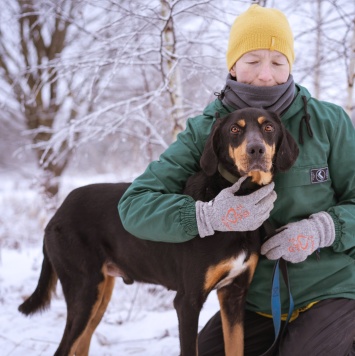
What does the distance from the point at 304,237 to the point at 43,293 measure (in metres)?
1.86

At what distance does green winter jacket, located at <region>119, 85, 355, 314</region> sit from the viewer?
2307 mm

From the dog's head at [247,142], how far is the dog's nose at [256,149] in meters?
0.03

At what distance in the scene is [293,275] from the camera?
2445 millimetres

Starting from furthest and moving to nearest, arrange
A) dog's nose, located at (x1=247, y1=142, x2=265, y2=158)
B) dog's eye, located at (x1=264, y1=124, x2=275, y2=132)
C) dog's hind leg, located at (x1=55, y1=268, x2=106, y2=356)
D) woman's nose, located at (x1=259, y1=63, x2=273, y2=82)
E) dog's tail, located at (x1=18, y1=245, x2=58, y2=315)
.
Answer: dog's tail, located at (x1=18, y1=245, x2=58, y2=315) → dog's hind leg, located at (x1=55, y1=268, x2=106, y2=356) → woman's nose, located at (x1=259, y1=63, x2=273, y2=82) → dog's eye, located at (x1=264, y1=124, x2=275, y2=132) → dog's nose, located at (x1=247, y1=142, x2=265, y2=158)

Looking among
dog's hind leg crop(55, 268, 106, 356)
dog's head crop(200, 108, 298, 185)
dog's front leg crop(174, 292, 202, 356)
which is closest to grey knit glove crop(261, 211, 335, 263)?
dog's head crop(200, 108, 298, 185)

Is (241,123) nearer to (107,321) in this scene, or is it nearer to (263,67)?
(263,67)

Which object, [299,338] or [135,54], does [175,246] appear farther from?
[135,54]

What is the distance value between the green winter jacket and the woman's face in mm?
176

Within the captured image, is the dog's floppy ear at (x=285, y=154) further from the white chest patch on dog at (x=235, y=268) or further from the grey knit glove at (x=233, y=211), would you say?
the white chest patch on dog at (x=235, y=268)

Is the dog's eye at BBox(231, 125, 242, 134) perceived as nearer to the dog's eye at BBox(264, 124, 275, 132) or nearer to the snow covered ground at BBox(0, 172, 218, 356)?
the dog's eye at BBox(264, 124, 275, 132)

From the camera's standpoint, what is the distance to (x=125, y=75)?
599 centimetres

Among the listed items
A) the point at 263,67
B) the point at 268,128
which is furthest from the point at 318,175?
the point at 263,67

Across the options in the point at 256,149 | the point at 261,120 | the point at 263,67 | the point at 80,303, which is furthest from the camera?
the point at 80,303

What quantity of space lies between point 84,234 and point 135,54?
6.48 feet
